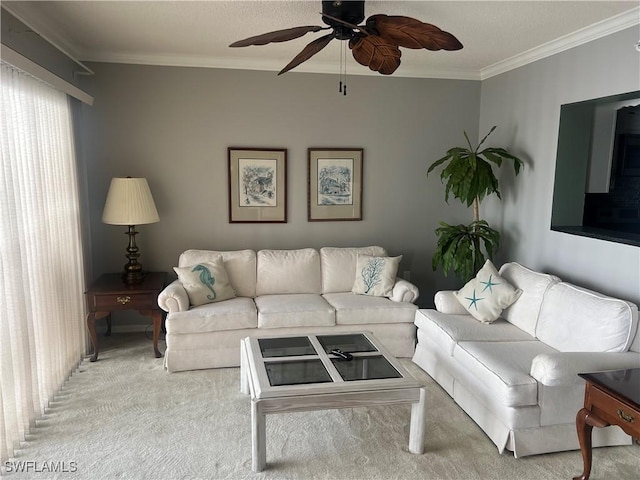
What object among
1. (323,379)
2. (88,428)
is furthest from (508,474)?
(88,428)

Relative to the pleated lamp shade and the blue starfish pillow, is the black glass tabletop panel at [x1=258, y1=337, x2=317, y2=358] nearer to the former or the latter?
the blue starfish pillow

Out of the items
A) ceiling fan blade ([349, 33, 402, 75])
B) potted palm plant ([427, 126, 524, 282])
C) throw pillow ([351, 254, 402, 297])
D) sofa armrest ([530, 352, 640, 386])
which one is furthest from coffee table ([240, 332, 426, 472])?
ceiling fan blade ([349, 33, 402, 75])

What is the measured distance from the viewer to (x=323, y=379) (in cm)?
263

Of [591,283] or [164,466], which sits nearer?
[164,466]

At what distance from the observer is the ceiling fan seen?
7.36 feet

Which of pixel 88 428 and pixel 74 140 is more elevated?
pixel 74 140

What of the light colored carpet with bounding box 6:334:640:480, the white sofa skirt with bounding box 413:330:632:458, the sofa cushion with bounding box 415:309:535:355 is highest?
the sofa cushion with bounding box 415:309:535:355

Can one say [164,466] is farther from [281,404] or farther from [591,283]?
[591,283]

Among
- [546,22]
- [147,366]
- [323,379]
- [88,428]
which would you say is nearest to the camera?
[323,379]

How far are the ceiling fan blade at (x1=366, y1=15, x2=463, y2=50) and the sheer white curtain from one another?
2014 mm

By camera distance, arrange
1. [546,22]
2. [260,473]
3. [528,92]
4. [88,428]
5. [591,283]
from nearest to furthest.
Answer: [260,473] → [88,428] → [546,22] → [591,283] → [528,92]

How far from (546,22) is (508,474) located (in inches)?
114

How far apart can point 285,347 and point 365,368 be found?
1.94ft

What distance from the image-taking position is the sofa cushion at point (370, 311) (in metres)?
3.90
